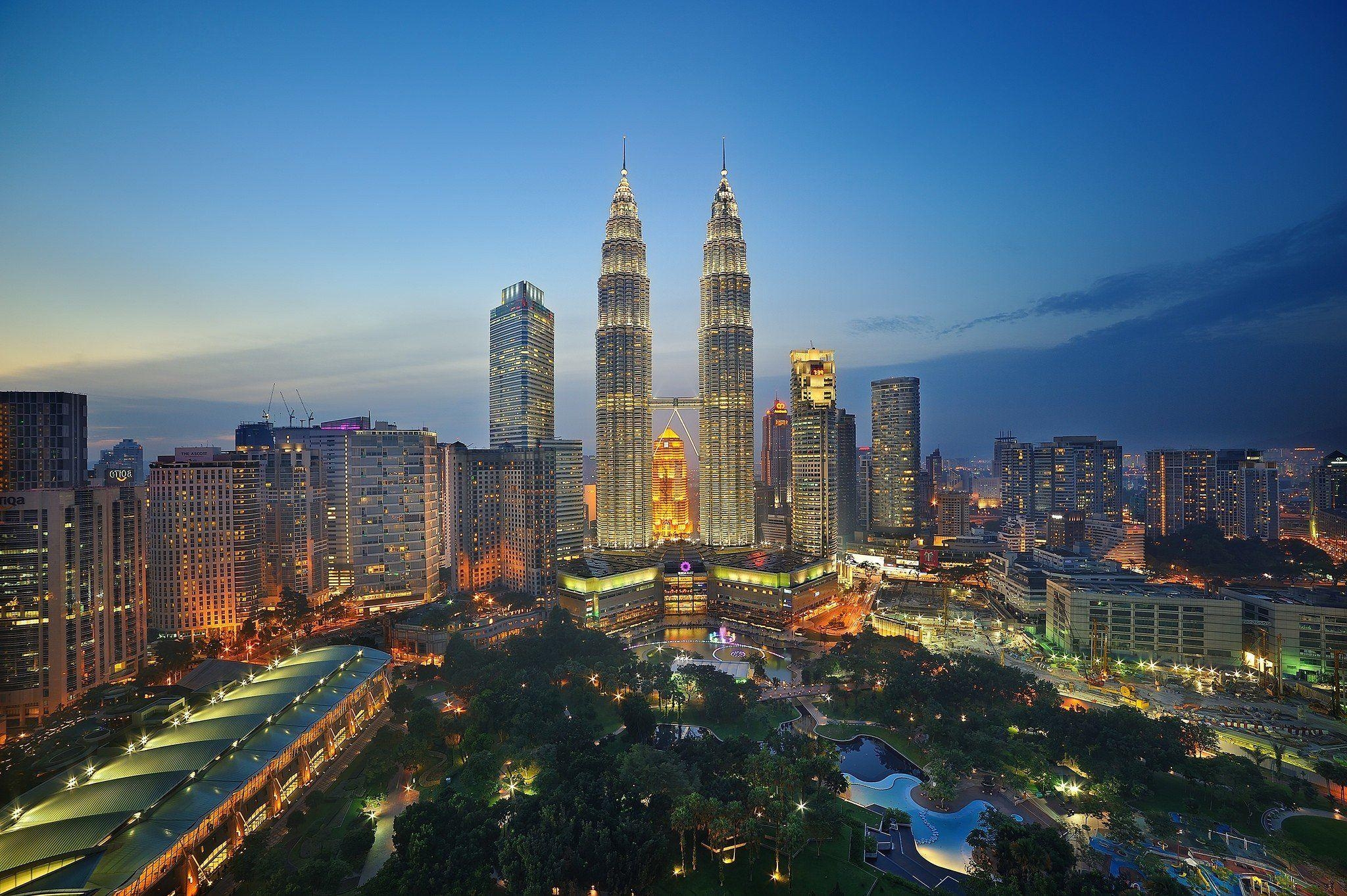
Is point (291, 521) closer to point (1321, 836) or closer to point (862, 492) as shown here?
point (1321, 836)

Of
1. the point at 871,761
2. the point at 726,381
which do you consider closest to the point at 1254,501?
the point at 726,381

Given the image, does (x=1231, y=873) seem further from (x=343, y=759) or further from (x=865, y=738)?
(x=343, y=759)

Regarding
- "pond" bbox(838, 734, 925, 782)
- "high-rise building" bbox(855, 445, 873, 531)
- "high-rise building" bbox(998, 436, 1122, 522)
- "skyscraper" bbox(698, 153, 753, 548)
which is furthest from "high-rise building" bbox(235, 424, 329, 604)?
"high-rise building" bbox(998, 436, 1122, 522)

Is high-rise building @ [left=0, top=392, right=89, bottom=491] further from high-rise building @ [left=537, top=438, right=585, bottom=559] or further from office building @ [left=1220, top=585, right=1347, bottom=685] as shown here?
office building @ [left=1220, top=585, right=1347, bottom=685]

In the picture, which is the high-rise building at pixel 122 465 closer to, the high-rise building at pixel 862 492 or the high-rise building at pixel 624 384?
the high-rise building at pixel 624 384

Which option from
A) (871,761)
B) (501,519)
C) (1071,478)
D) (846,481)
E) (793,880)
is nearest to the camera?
(793,880)

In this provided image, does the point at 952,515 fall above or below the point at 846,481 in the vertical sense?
below

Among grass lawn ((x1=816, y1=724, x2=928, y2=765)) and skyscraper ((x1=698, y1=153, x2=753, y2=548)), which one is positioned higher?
skyscraper ((x1=698, y1=153, x2=753, y2=548))
